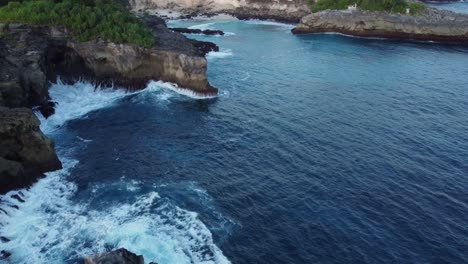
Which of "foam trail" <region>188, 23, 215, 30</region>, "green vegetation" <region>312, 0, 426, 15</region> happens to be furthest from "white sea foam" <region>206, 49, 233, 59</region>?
"green vegetation" <region>312, 0, 426, 15</region>

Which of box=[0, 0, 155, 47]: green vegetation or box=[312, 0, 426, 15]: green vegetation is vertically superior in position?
box=[312, 0, 426, 15]: green vegetation

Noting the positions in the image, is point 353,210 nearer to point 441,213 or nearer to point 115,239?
point 441,213

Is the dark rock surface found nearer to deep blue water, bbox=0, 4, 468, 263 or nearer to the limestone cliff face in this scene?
deep blue water, bbox=0, 4, 468, 263

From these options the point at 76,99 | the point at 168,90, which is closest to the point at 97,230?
the point at 76,99

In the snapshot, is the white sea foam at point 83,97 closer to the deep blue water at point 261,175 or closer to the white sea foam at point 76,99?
the white sea foam at point 76,99

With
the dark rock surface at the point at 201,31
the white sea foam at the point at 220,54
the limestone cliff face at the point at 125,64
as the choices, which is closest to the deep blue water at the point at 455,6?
the dark rock surface at the point at 201,31
